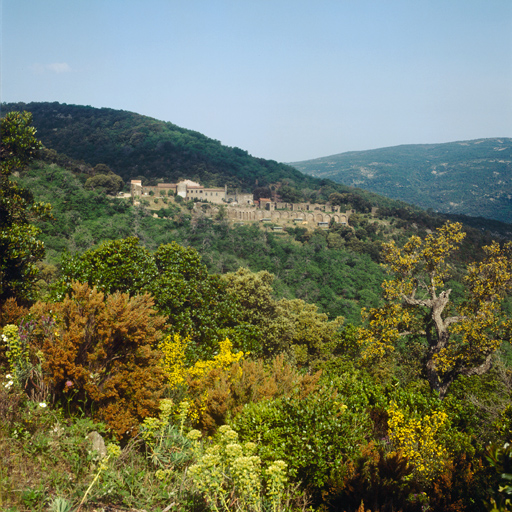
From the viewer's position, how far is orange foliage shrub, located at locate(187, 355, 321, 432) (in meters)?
6.00

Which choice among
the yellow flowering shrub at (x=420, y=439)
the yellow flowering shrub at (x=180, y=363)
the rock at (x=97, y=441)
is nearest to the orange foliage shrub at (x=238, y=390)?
the yellow flowering shrub at (x=180, y=363)

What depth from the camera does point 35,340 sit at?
5.25 meters

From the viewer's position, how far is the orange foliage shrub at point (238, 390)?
6.00 meters

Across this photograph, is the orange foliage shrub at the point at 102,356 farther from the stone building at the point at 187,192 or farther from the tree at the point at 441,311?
the stone building at the point at 187,192

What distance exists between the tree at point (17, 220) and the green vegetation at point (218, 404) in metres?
0.08

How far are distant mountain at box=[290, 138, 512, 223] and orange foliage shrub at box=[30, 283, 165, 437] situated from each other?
9568cm

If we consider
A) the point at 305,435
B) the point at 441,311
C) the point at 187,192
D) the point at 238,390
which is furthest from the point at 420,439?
the point at 187,192

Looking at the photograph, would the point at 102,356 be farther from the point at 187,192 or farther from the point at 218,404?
the point at 187,192

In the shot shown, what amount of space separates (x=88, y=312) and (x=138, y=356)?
959mm

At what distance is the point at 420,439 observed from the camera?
18.4ft

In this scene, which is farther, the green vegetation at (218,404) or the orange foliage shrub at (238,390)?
the orange foliage shrub at (238,390)

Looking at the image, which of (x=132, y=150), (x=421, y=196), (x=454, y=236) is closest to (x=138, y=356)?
(x=454, y=236)

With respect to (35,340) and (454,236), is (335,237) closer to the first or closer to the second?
(454,236)

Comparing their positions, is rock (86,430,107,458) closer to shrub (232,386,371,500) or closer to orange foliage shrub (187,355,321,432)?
shrub (232,386,371,500)
